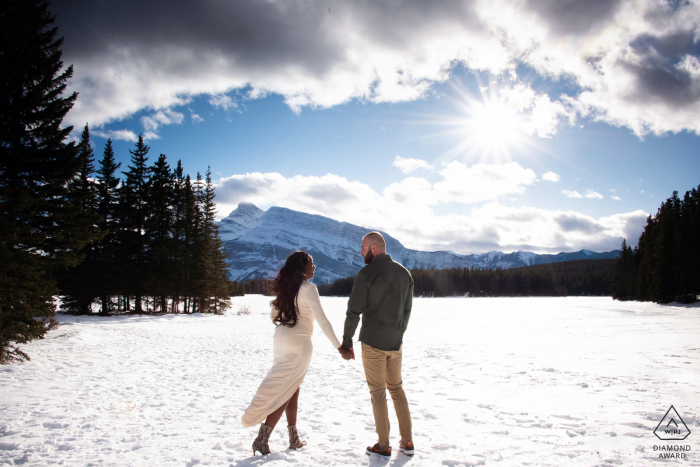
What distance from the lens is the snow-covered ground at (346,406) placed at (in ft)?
13.8

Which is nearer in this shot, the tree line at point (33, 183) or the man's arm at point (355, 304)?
the man's arm at point (355, 304)

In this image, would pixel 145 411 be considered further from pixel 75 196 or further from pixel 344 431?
pixel 75 196

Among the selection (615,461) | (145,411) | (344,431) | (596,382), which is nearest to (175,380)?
(145,411)

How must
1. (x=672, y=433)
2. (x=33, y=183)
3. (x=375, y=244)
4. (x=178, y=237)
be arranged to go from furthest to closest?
1. (x=178, y=237)
2. (x=33, y=183)
3. (x=672, y=433)
4. (x=375, y=244)

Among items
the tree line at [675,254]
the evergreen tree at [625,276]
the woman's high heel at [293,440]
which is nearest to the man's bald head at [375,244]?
the woman's high heel at [293,440]

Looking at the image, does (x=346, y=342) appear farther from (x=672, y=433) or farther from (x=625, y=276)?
(x=625, y=276)

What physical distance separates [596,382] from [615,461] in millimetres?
4508

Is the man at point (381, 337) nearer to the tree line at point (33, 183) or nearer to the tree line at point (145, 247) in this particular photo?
the tree line at point (33, 183)

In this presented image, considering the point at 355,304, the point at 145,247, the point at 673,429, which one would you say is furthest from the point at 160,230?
the point at 673,429

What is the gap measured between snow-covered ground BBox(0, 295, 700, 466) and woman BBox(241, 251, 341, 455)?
20.6 inches

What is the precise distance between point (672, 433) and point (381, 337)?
451 centimetres

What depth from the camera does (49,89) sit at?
39.7 ft

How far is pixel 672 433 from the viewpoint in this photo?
15.6 ft

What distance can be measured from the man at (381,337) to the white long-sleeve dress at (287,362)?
1.66 feet
